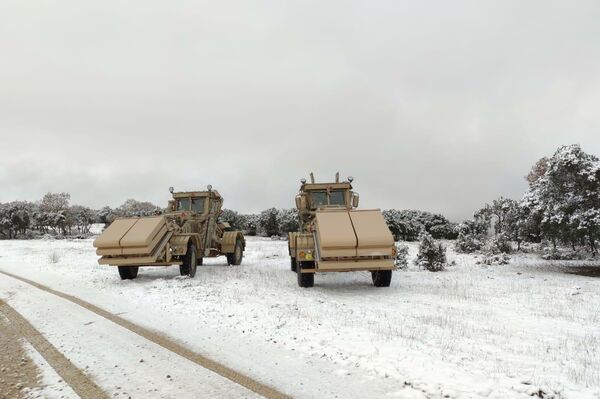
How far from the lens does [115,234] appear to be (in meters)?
12.8

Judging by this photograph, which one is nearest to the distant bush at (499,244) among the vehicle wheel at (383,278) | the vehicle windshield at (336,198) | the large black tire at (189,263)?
the vehicle windshield at (336,198)

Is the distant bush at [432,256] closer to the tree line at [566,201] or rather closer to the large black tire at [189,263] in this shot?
the tree line at [566,201]

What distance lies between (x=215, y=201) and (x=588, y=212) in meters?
14.7

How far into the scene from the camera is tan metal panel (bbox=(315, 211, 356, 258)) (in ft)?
33.2

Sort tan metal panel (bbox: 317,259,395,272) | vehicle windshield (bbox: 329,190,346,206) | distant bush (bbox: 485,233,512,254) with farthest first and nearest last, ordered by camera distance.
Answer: distant bush (bbox: 485,233,512,254), vehicle windshield (bbox: 329,190,346,206), tan metal panel (bbox: 317,259,395,272)

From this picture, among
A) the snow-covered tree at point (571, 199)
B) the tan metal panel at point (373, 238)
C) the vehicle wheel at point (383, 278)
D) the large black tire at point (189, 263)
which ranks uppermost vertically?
the snow-covered tree at point (571, 199)

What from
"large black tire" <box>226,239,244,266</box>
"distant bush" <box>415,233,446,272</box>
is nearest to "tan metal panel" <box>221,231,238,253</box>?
"large black tire" <box>226,239,244,266</box>

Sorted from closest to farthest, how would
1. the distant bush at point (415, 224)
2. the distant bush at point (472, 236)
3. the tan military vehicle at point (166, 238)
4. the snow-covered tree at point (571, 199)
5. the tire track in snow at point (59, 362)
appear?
the tire track in snow at point (59, 362) < the tan military vehicle at point (166, 238) < the snow-covered tree at point (571, 199) < the distant bush at point (472, 236) < the distant bush at point (415, 224)

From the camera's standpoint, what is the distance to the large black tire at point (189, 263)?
544 inches

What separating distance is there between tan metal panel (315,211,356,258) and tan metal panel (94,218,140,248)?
6.21 metres

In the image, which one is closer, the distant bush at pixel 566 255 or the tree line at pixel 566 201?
the tree line at pixel 566 201

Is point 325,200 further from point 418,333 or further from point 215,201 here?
point 418,333

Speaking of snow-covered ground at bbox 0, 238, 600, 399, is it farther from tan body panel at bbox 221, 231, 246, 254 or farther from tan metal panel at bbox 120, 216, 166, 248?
tan body panel at bbox 221, 231, 246, 254

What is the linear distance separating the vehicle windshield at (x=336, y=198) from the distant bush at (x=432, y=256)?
4.88m
